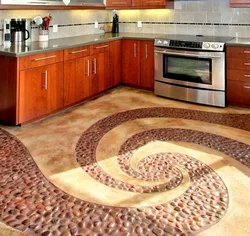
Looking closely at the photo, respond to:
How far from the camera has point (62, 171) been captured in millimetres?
2721

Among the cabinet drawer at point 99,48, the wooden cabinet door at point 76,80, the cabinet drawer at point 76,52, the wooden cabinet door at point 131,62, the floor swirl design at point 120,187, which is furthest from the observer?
the wooden cabinet door at point 131,62

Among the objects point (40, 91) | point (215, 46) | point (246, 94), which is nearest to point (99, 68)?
point (40, 91)

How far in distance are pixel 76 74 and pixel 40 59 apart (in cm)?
78

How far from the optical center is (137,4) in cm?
533

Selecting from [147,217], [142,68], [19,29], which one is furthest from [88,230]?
[142,68]

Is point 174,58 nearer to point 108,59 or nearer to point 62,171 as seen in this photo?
point 108,59

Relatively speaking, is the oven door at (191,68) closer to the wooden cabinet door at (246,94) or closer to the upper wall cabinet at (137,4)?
the wooden cabinet door at (246,94)

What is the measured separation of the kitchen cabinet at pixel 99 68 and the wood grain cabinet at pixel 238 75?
1.89 m

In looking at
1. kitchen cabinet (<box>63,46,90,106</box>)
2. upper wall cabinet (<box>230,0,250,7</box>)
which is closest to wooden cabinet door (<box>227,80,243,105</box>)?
upper wall cabinet (<box>230,0,250,7</box>)

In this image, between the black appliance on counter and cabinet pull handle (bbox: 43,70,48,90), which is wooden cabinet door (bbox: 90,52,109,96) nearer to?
cabinet pull handle (bbox: 43,70,48,90)

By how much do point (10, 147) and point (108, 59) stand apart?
98.6 inches

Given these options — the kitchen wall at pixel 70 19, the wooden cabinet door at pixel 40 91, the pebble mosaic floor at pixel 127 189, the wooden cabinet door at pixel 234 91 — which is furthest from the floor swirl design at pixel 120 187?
the kitchen wall at pixel 70 19

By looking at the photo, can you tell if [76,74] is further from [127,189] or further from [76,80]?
[127,189]

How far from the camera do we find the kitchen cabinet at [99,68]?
475cm
